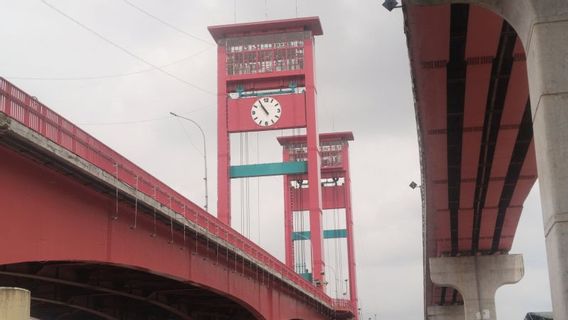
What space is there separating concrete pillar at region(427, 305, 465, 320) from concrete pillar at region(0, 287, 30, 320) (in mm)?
87844

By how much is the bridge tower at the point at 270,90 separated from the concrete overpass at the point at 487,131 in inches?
574

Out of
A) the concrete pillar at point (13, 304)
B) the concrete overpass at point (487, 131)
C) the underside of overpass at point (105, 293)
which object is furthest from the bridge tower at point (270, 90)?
the concrete pillar at point (13, 304)

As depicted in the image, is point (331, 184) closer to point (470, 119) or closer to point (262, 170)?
point (262, 170)

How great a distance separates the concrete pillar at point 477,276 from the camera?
2293 inches

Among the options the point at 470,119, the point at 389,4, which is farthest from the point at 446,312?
the point at 389,4

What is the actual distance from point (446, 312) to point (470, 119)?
64.5m

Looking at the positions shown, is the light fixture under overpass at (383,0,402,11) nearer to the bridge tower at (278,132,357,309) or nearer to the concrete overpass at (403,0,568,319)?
the concrete overpass at (403,0,568,319)

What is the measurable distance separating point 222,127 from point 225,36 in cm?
911

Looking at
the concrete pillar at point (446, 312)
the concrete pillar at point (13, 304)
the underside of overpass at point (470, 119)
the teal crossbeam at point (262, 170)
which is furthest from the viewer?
the concrete pillar at point (446, 312)

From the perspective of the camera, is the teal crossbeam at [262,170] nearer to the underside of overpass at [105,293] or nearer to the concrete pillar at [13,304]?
the underside of overpass at [105,293]

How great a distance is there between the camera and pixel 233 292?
3653 centimetres

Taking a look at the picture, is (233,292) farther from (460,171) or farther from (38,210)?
(38,210)

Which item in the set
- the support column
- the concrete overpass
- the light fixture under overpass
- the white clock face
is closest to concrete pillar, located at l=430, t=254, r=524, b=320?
the concrete overpass

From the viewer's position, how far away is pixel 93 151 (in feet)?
69.9
